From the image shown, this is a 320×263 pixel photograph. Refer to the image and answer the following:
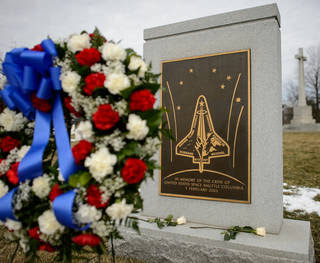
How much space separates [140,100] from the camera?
1461 millimetres

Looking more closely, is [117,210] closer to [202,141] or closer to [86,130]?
[86,130]

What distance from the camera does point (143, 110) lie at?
4.90 feet

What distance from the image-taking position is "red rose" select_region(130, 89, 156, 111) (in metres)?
1.46

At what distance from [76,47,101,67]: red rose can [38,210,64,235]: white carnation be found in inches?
33.1

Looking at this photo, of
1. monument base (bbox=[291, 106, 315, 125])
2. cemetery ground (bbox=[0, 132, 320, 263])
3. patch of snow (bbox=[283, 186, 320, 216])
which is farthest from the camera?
monument base (bbox=[291, 106, 315, 125])

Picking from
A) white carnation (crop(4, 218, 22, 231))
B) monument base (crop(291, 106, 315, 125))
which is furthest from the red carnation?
monument base (crop(291, 106, 315, 125))

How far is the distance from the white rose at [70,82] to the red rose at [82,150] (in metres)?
0.30

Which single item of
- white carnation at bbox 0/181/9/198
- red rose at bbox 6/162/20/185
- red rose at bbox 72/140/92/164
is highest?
red rose at bbox 72/140/92/164

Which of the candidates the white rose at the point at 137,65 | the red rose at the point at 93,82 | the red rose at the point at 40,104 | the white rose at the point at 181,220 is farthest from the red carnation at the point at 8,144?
the white rose at the point at 181,220

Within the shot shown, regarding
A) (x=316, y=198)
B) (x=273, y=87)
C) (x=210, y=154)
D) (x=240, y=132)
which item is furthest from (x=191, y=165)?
(x=316, y=198)

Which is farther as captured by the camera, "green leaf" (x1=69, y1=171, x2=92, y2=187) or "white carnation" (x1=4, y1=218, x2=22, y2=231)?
"white carnation" (x1=4, y1=218, x2=22, y2=231)

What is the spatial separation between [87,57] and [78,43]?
0.15m

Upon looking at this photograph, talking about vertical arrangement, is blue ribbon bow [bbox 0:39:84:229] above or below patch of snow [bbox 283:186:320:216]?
above

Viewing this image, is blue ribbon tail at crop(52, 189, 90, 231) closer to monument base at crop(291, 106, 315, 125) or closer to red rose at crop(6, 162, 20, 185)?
red rose at crop(6, 162, 20, 185)
